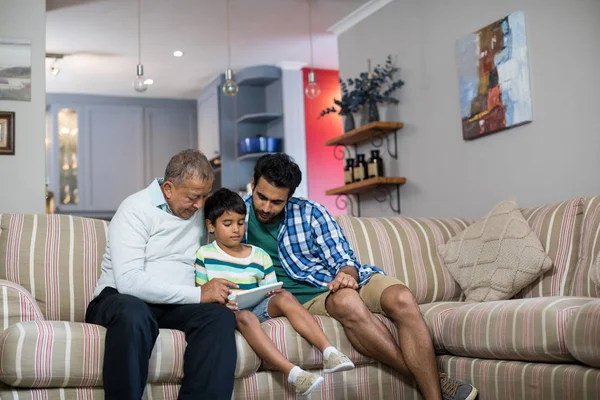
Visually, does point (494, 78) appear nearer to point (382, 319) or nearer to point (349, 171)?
point (349, 171)

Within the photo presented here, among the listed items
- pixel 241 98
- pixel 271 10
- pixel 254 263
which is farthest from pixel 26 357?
pixel 241 98

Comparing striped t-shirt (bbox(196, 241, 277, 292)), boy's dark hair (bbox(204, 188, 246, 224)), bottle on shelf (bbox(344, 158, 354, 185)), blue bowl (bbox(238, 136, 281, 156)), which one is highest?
blue bowl (bbox(238, 136, 281, 156))

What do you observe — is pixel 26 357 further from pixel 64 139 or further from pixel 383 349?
pixel 64 139

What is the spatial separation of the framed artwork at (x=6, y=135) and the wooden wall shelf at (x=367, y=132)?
2.31m

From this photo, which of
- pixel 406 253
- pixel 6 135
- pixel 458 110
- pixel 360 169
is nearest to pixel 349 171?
pixel 360 169

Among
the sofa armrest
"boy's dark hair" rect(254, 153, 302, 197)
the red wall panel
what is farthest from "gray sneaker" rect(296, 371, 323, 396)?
the red wall panel

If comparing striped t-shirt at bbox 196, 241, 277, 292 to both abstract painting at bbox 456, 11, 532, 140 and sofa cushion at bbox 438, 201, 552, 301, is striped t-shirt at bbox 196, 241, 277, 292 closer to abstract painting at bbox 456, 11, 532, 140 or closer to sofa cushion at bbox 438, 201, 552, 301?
sofa cushion at bbox 438, 201, 552, 301

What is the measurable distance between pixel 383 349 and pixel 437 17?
2878 millimetres

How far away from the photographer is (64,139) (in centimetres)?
804

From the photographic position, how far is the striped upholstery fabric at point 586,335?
210 centimetres

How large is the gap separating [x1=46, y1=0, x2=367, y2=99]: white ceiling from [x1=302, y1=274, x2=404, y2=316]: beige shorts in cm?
322

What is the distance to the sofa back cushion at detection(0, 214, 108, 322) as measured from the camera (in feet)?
8.95

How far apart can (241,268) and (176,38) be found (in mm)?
4110

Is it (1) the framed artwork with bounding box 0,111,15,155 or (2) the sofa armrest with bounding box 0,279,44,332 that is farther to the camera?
(1) the framed artwork with bounding box 0,111,15,155
